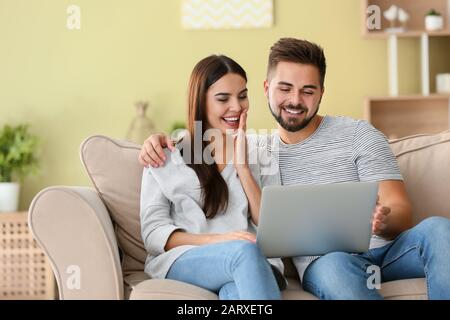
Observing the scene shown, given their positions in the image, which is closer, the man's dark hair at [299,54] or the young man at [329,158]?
the young man at [329,158]

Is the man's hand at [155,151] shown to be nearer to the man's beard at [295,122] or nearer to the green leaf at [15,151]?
the man's beard at [295,122]

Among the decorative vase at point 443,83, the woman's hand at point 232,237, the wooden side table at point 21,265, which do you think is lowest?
the wooden side table at point 21,265

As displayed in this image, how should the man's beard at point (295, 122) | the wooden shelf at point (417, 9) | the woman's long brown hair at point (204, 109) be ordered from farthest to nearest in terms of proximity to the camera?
the wooden shelf at point (417, 9)
the man's beard at point (295, 122)
the woman's long brown hair at point (204, 109)

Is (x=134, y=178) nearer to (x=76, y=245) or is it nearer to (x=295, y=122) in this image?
(x=76, y=245)

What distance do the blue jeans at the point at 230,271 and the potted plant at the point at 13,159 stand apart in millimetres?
2119

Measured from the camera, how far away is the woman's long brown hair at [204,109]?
2.15 meters

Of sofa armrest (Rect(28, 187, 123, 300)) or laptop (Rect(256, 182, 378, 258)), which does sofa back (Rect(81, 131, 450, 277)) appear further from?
laptop (Rect(256, 182, 378, 258))

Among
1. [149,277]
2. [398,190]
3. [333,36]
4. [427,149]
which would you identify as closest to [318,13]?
[333,36]

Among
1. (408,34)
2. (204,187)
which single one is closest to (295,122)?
(204,187)

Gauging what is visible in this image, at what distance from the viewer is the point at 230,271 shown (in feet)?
5.95

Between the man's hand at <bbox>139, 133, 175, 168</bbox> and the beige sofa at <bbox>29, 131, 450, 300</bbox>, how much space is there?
135 millimetres

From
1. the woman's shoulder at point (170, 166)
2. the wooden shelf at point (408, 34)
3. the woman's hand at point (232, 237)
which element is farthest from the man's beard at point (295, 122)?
the wooden shelf at point (408, 34)

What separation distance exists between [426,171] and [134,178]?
889 mm
